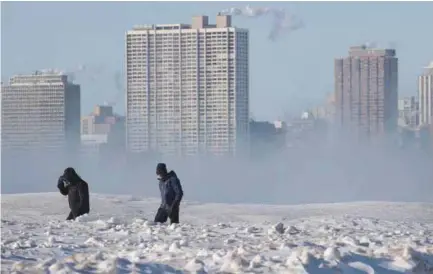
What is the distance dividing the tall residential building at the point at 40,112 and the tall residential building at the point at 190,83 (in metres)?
6.73

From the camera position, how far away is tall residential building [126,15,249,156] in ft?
455

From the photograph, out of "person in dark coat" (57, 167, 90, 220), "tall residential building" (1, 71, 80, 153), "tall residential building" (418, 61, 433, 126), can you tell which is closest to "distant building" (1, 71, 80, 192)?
"tall residential building" (1, 71, 80, 153)

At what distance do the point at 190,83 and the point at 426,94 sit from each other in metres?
39.3

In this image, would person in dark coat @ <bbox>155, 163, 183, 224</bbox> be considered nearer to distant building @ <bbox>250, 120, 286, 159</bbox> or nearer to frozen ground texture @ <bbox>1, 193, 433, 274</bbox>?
frozen ground texture @ <bbox>1, 193, 433, 274</bbox>

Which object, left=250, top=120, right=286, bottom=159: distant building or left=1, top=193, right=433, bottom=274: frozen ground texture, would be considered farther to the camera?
left=250, top=120, right=286, bottom=159: distant building

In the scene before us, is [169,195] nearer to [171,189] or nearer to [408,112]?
[171,189]

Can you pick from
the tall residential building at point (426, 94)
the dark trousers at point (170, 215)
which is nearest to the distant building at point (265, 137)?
the tall residential building at point (426, 94)

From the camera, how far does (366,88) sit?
538 feet

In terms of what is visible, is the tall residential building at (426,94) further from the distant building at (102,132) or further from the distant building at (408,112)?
the distant building at (102,132)

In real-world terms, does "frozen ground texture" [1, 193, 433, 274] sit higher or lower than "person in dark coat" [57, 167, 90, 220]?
lower

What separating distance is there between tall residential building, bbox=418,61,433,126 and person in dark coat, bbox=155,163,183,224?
151 metres

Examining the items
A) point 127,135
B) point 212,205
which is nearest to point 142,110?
point 127,135

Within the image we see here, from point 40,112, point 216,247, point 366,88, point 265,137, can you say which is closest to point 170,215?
point 216,247

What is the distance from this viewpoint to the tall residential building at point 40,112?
5197 inches
